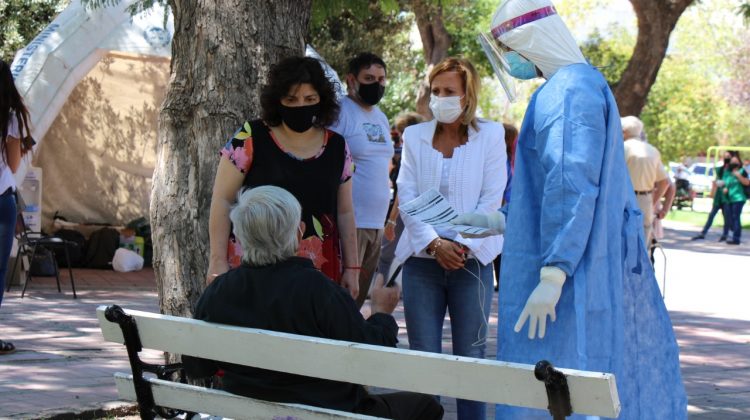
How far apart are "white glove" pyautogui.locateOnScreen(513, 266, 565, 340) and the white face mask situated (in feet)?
5.30

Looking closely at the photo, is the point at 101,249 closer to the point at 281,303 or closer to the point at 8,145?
the point at 8,145

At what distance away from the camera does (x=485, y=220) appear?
432 cm

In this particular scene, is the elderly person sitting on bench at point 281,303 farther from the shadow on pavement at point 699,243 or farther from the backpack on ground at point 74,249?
the shadow on pavement at point 699,243

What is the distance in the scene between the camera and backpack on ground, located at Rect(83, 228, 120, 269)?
12906 mm

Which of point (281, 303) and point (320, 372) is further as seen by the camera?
point (281, 303)

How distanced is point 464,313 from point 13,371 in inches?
126

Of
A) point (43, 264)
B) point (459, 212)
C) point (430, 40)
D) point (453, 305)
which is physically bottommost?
point (43, 264)

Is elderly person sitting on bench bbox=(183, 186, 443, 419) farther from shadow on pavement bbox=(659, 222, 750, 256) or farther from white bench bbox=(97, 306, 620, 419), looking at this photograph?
shadow on pavement bbox=(659, 222, 750, 256)

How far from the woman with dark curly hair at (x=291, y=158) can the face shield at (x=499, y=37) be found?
824mm

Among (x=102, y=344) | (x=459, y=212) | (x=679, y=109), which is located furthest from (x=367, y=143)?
(x=679, y=109)

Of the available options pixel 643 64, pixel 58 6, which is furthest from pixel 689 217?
pixel 58 6

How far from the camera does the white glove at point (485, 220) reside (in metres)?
4.29

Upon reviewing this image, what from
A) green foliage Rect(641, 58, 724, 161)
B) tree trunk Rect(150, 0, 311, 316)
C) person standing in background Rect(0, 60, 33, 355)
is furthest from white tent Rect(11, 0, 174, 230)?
green foliage Rect(641, 58, 724, 161)

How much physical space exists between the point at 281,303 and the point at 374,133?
8.19 ft
